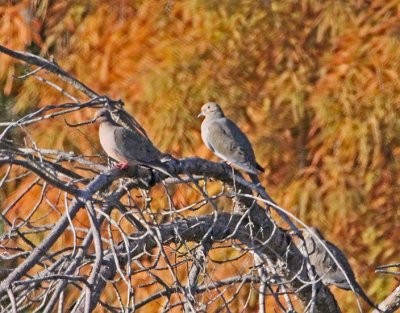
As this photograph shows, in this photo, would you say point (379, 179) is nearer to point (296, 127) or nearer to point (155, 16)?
point (296, 127)

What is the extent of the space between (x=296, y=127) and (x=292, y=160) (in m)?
0.17

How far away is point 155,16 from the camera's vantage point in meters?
6.61

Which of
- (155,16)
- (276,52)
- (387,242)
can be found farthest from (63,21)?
(387,242)

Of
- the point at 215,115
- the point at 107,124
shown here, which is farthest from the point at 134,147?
the point at 215,115

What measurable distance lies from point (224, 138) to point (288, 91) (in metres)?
0.68

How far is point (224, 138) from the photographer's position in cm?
577

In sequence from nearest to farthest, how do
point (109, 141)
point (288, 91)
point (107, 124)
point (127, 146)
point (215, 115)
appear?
point (127, 146) < point (109, 141) < point (107, 124) < point (215, 115) < point (288, 91)

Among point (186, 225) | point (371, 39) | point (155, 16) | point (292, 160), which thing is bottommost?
point (186, 225)

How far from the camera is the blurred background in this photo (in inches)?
244

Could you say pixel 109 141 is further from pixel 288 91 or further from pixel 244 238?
pixel 288 91

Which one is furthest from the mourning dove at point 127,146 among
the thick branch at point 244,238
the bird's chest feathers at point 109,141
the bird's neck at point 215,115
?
the bird's neck at point 215,115

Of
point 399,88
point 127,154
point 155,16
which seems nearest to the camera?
point 127,154

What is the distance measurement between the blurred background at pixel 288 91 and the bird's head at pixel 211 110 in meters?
0.39

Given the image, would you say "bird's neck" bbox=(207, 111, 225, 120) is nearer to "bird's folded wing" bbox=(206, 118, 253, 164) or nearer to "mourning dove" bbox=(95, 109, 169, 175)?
"bird's folded wing" bbox=(206, 118, 253, 164)
